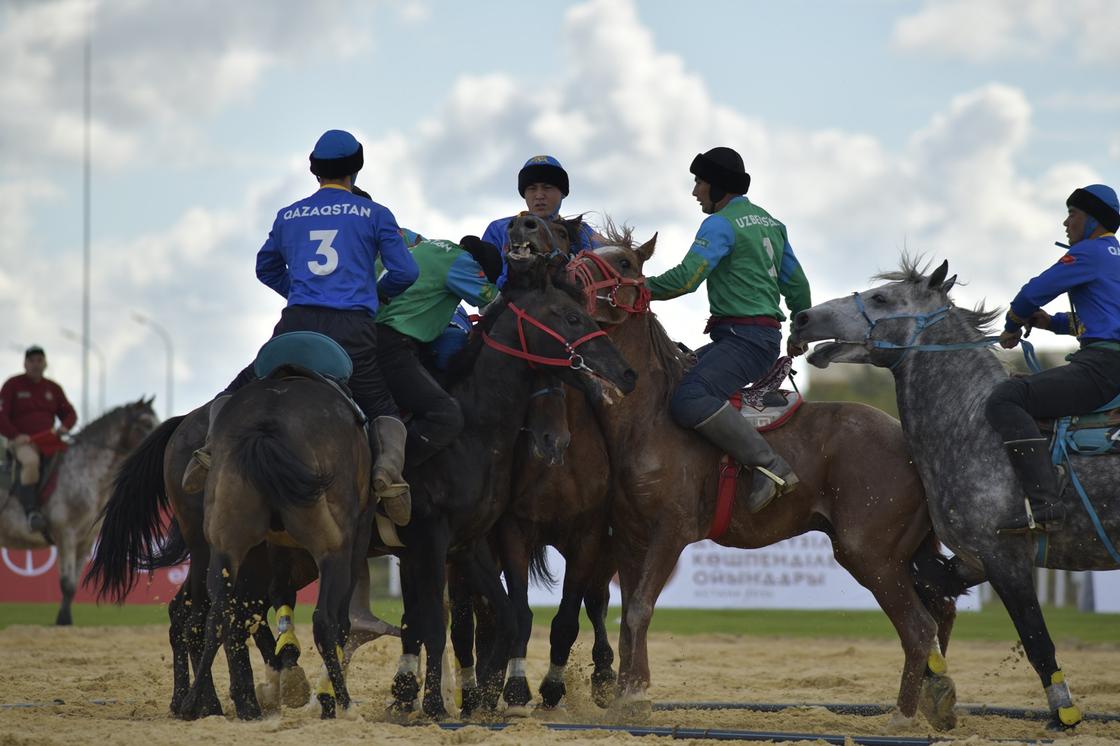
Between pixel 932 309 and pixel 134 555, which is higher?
pixel 932 309

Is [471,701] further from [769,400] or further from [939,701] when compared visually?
[939,701]

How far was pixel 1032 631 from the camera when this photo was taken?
291 inches

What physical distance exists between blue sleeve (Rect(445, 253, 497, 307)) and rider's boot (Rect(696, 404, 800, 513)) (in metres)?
1.58

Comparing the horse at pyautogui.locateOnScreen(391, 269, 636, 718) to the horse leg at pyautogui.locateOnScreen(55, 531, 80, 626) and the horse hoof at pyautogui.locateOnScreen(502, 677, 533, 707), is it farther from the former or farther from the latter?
the horse leg at pyautogui.locateOnScreen(55, 531, 80, 626)

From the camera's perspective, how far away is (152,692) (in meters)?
9.59

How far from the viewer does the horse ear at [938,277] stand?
8.28 metres

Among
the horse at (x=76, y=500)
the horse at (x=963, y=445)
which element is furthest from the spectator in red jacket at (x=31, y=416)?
the horse at (x=963, y=445)

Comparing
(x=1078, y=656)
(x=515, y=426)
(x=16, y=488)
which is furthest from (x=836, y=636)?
(x=16, y=488)

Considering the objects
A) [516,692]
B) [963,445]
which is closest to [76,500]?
[516,692]

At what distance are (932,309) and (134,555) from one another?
536 centimetres

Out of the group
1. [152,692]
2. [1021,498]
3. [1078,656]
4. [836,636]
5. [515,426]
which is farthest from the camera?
[836,636]

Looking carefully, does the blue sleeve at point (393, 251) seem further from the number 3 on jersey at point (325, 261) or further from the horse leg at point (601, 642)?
the horse leg at point (601, 642)

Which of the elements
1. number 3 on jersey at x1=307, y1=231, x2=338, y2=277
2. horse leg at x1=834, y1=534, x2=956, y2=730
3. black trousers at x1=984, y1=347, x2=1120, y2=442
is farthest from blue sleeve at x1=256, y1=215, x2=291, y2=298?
black trousers at x1=984, y1=347, x2=1120, y2=442

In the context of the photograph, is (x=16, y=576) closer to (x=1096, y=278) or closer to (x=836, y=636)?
(x=836, y=636)
